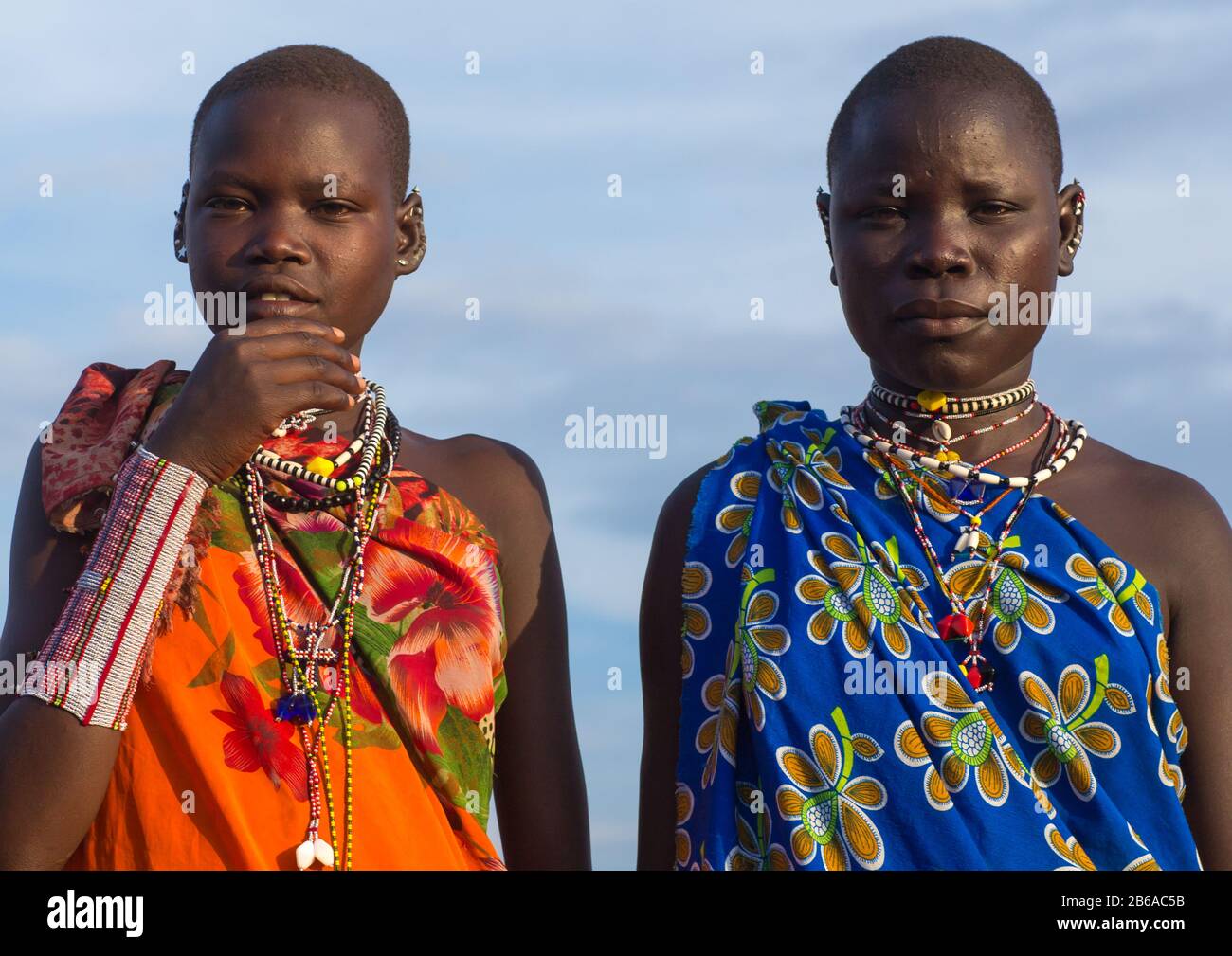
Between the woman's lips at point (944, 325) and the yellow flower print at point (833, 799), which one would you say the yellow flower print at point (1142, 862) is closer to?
the yellow flower print at point (833, 799)

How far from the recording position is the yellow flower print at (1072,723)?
183 inches

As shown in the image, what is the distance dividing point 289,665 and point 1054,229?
2391mm

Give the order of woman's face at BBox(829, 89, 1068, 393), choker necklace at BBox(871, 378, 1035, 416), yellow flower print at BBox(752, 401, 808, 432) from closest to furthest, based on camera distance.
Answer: woman's face at BBox(829, 89, 1068, 393) < choker necklace at BBox(871, 378, 1035, 416) < yellow flower print at BBox(752, 401, 808, 432)

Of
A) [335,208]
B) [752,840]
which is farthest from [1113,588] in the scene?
[335,208]

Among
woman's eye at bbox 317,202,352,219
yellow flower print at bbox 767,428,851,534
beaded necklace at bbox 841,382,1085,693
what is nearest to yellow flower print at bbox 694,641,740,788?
yellow flower print at bbox 767,428,851,534

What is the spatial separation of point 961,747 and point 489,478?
5.27 feet

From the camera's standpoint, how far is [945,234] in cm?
493

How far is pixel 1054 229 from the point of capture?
5.13m

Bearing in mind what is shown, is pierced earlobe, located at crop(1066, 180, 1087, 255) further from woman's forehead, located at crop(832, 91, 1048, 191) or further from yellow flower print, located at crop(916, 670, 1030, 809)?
yellow flower print, located at crop(916, 670, 1030, 809)

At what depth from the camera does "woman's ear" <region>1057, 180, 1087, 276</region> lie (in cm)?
525

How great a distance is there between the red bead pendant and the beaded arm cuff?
1.92 metres

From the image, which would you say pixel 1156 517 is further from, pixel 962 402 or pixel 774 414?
pixel 774 414
